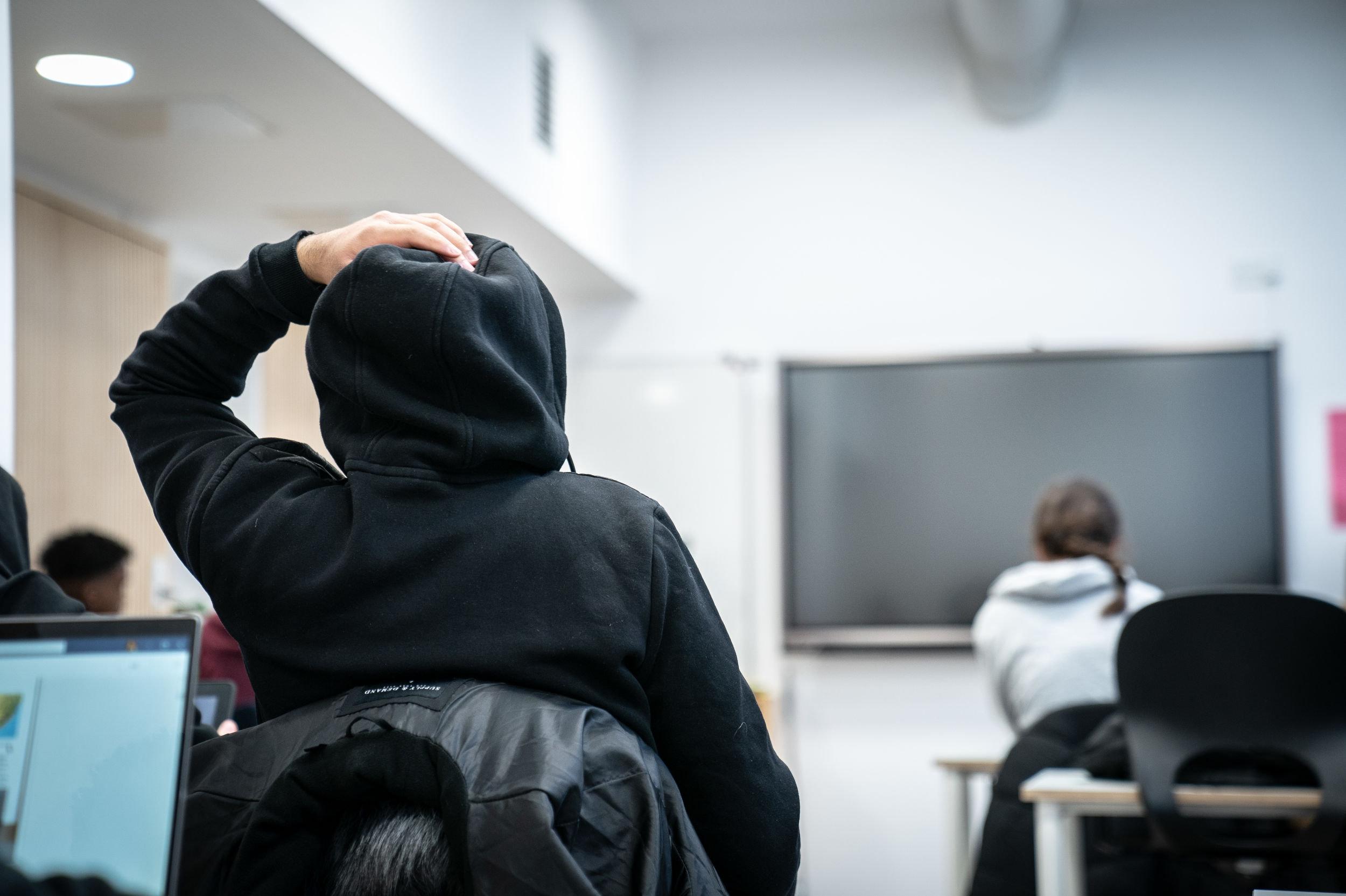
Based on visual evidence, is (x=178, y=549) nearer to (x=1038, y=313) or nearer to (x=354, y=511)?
(x=354, y=511)

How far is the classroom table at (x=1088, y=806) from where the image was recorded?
254 centimetres

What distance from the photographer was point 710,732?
1001 millimetres

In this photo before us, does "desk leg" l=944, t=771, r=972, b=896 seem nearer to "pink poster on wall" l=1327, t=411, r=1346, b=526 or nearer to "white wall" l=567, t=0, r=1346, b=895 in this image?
"white wall" l=567, t=0, r=1346, b=895

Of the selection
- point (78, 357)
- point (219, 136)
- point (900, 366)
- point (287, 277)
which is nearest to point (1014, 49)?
point (900, 366)

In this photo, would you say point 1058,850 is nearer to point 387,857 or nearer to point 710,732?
point 710,732

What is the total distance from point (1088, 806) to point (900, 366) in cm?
194

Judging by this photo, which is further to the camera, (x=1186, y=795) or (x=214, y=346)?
(x=1186, y=795)

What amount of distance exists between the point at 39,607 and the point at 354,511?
0.39 m

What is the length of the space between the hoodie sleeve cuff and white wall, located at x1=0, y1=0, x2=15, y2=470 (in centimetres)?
79

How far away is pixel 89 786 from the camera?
2.59ft

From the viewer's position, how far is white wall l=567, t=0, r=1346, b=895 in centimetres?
431

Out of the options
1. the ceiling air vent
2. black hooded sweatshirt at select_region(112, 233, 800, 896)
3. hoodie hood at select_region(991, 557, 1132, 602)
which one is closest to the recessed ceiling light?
the ceiling air vent

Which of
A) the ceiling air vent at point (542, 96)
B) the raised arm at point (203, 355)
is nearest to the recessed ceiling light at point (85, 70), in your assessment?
the ceiling air vent at point (542, 96)

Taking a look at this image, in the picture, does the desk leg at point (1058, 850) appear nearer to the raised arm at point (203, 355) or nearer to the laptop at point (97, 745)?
the raised arm at point (203, 355)
